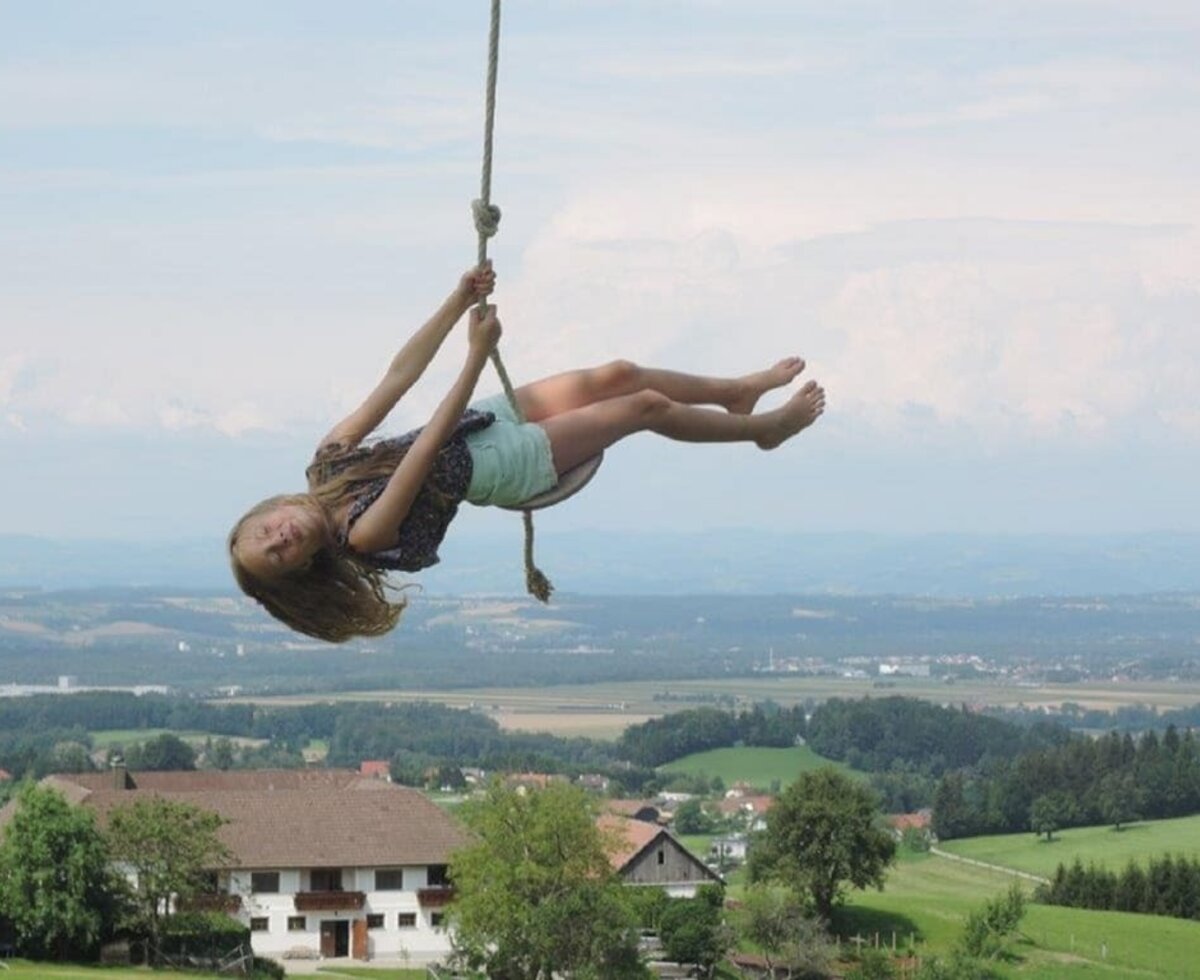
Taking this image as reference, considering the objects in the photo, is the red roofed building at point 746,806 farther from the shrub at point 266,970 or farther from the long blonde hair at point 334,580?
the long blonde hair at point 334,580

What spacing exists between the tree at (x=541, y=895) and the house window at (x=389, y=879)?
31.5 ft

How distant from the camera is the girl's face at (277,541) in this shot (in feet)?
25.6

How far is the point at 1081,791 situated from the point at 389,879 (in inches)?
1914

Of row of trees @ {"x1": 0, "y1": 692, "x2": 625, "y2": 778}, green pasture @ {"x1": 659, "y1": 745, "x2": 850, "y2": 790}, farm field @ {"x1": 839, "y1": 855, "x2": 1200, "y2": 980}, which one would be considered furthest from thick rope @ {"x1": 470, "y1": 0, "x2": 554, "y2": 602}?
row of trees @ {"x1": 0, "y1": 692, "x2": 625, "y2": 778}

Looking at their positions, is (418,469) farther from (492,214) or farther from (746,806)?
(746,806)

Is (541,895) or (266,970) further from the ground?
(541,895)

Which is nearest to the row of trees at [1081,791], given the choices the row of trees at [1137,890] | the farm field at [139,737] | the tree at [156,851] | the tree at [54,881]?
the row of trees at [1137,890]

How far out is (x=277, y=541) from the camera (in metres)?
7.82

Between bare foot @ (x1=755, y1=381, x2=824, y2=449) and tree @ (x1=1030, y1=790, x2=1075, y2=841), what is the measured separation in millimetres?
90190

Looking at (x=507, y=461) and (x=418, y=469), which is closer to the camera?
(x=418, y=469)

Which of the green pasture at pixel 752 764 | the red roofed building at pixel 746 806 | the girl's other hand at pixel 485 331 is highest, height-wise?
the girl's other hand at pixel 485 331

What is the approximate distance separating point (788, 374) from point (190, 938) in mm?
45098

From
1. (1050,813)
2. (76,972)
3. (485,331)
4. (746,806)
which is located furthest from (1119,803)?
(485,331)

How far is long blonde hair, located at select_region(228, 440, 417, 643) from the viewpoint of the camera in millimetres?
8016
